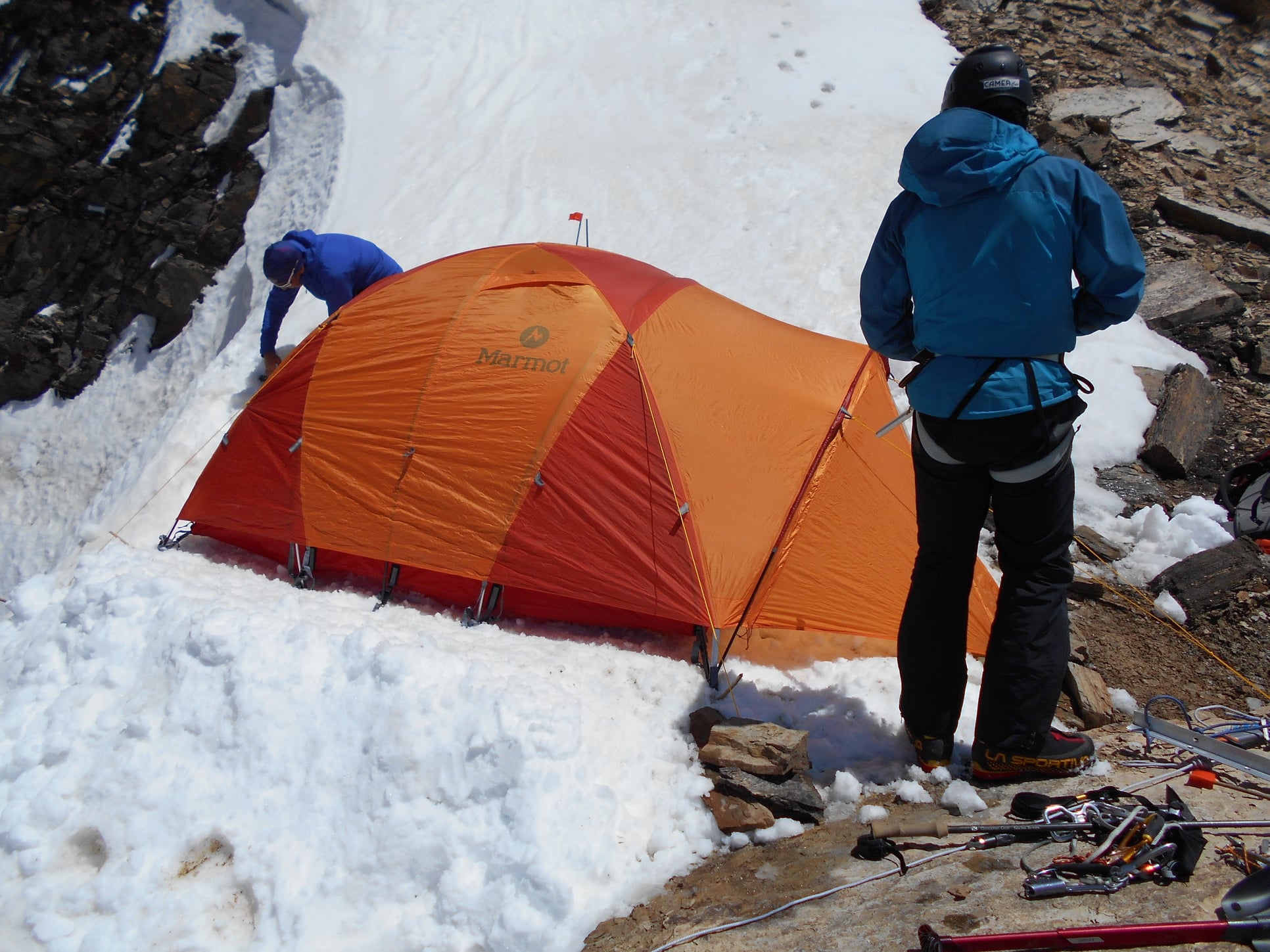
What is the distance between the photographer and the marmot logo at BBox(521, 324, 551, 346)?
203 inches

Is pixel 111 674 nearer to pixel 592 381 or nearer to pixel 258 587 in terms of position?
pixel 258 587

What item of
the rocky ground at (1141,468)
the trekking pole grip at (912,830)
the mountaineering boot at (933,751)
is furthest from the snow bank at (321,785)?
the mountaineering boot at (933,751)

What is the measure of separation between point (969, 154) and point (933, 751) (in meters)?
2.38

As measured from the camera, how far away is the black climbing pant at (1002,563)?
129 inches

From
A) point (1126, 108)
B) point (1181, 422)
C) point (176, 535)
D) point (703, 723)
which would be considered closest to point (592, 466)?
point (703, 723)

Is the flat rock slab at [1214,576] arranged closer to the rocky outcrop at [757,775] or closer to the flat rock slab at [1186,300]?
the rocky outcrop at [757,775]

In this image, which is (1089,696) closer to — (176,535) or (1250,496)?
(1250,496)

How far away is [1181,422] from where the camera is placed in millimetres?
6738

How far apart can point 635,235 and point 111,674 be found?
6.87 metres

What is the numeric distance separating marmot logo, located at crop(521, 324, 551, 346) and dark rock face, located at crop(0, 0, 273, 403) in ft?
28.7

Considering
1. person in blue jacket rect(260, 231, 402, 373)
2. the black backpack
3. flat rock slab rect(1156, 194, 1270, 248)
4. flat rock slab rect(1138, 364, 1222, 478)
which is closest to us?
the black backpack

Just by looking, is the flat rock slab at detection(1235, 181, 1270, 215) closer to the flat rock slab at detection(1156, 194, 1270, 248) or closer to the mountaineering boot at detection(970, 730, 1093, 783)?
the flat rock slab at detection(1156, 194, 1270, 248)

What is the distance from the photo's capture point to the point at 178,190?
468 inches

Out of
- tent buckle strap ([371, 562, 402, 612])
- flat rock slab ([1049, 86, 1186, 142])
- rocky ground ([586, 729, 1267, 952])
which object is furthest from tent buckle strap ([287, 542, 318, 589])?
flat rock slab ([1049, 86, 1186, 142])
